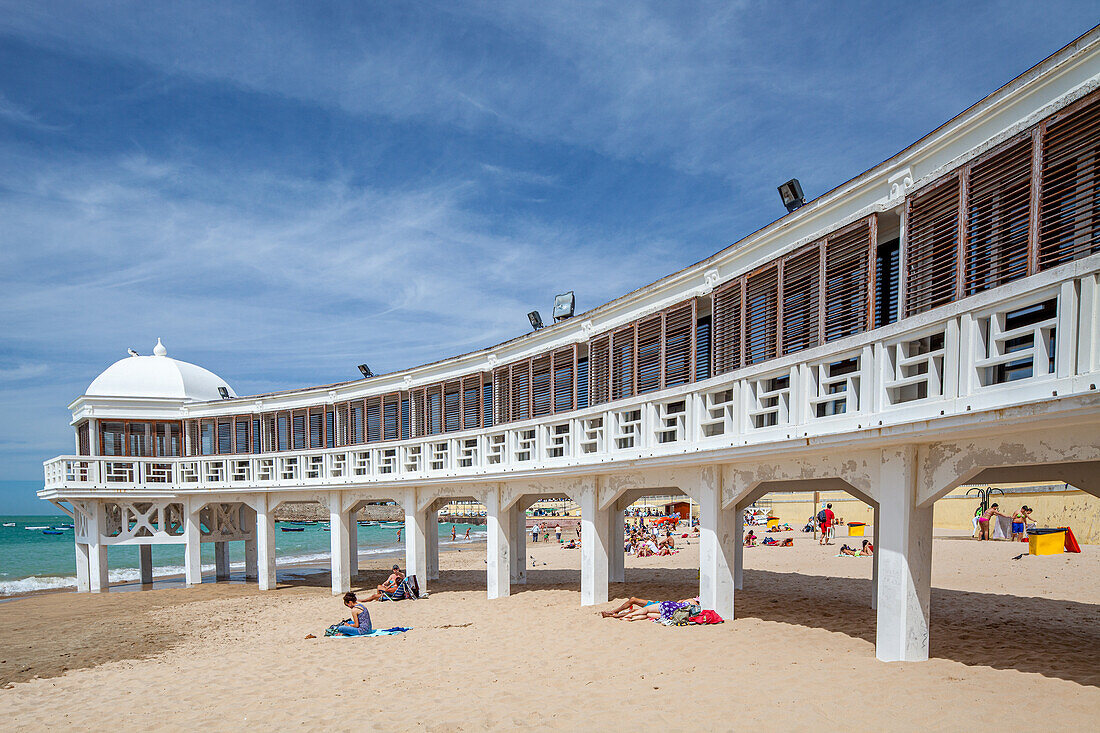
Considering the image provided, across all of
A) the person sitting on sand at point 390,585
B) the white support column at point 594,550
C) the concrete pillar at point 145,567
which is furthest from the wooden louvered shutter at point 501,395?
the concrete pillar at point 145,567

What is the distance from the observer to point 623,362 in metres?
15.4

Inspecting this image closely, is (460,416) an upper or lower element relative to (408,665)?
upper

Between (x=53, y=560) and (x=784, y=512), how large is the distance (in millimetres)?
63501

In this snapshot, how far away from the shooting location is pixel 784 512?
58.3 meters

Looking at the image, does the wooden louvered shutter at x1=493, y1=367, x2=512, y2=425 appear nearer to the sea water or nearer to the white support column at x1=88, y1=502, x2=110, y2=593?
the white support column at x1=88, y1=502, x2=110, y2=593

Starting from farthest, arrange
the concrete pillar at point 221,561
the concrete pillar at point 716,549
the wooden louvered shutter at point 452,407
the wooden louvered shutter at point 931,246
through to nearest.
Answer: the concrete pillar at point 221,561, the wooden louvered shutter at point 452,407, the concrete pillar at point 716,549, the wooden louvered shutter at point 931,246

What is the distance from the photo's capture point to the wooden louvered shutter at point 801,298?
→ 10367mm

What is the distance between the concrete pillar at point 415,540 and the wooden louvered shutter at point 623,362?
30.4 ft

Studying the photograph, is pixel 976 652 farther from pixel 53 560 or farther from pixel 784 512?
pixel 53 560

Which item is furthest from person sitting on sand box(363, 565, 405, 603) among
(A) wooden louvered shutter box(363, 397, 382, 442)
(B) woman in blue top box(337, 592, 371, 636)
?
(B) woman in blue top box(337, 592, 371, 636)

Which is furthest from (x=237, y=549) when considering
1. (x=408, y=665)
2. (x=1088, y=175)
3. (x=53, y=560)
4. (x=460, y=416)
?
(x=1088, y=175)

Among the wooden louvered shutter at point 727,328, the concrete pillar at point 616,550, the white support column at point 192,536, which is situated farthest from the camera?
the white support column at point 192,536

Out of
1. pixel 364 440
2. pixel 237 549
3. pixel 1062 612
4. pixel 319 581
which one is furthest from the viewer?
pixel 237 549

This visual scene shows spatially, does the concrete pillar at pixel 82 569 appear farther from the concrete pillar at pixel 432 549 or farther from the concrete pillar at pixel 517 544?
the concrete pillar at pixel 517 544
